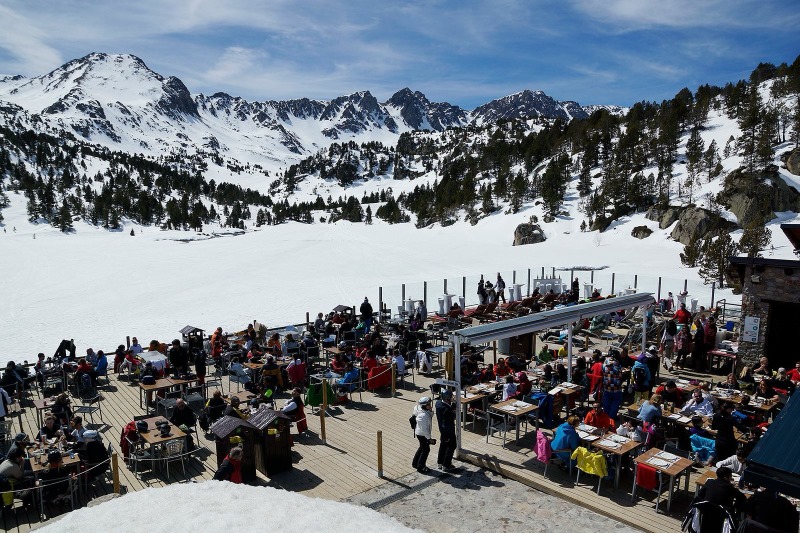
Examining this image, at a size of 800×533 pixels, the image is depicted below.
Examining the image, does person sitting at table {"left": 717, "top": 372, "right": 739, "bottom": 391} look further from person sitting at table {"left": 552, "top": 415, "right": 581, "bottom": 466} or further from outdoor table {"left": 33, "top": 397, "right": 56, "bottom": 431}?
outdoor table {"left": 33, "top": 397, "right": 56, "bottom": 431}

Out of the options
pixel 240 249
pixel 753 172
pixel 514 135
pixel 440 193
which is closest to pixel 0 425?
pixel 240 249

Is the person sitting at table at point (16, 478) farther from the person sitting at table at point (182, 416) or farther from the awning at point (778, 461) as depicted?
the awning at point (778, 461)

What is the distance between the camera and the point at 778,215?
49656 mm

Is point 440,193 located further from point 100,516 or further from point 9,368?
point 100,516

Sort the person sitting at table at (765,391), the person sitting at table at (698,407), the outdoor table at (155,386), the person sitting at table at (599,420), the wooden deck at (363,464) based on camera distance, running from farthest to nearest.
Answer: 1. the outdoor table at (155,386)
2. the person sitting at table at (765,391)
3. the person sitting at table at (698,407)
4. the person sitting at table at (599,420)
5. the wooden deck at (363,464)

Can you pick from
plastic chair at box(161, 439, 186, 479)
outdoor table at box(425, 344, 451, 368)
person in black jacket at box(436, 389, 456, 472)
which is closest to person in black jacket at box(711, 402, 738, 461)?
person in black jacket at box(436, 389, 456, 472)

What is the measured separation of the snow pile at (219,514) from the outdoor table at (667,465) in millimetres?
4713

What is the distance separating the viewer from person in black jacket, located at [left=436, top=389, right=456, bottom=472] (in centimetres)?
976

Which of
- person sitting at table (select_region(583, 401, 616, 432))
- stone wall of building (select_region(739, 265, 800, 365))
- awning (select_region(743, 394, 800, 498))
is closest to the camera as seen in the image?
awning (select_region(743, 394, 800, 498))

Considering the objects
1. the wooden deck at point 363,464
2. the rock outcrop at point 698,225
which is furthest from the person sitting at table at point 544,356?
the rock outcrop at point 698,225

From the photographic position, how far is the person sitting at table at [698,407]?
10.5m

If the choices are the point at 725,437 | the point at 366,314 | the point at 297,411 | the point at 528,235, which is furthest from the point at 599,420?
the point at 528,235

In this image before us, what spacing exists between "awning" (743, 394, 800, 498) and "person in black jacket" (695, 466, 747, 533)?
1979mm

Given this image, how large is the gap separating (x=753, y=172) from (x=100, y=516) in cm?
6410
